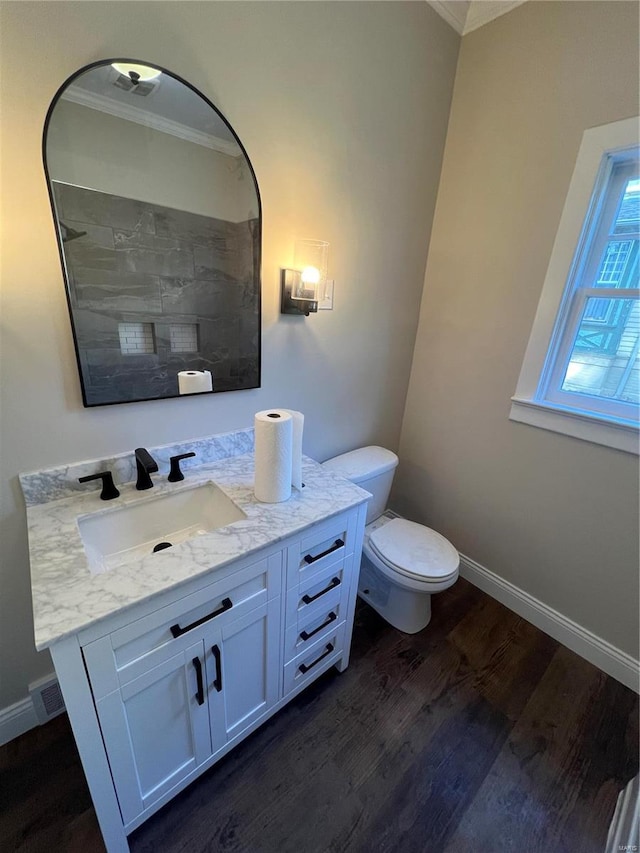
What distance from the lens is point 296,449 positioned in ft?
3.83

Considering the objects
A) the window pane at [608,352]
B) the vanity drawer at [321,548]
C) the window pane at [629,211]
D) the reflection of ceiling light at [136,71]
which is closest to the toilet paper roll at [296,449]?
the vanity drawer at [321,548]

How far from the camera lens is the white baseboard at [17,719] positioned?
3.72ft

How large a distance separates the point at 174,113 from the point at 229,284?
47cm

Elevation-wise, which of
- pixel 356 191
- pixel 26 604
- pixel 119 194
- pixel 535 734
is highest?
pixel 356 191

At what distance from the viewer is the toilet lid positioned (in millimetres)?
1479

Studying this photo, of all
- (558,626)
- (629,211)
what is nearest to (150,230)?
(629,211)

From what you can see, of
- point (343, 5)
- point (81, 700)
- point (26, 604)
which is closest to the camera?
point (81, 700)

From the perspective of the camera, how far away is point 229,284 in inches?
47.3

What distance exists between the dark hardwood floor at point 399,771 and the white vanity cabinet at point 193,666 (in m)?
0.14

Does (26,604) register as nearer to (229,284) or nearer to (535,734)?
(229,284)

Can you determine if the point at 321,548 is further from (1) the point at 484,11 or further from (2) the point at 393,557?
(1) the point at 484,11

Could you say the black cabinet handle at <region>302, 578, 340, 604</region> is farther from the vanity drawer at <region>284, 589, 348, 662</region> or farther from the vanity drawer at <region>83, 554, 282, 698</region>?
the vanity drawer at <region>83, 554, 282, 698</region>

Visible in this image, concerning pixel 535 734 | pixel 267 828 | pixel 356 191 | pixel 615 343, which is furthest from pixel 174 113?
pixel 535 734

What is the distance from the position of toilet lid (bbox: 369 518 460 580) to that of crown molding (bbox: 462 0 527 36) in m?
2.25
